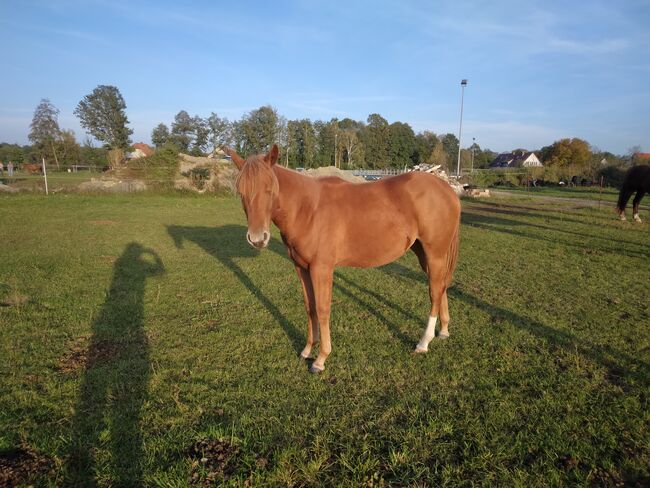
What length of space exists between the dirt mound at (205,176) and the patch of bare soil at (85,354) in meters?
18.7

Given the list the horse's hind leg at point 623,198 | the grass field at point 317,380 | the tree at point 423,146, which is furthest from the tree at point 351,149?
the grass field at point 317,380

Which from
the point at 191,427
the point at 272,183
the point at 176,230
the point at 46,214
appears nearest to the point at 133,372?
the point at 191,427

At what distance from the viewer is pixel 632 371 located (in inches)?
139

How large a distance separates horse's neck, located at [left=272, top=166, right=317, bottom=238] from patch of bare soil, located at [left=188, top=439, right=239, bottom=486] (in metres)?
1.92

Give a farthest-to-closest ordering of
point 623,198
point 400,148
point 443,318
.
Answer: point 400,148 → point 623,198 → point 443,318

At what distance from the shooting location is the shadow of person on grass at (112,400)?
2.34 m

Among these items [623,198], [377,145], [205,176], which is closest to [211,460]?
[623,198]

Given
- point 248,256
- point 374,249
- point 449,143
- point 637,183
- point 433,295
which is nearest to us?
point 374,249

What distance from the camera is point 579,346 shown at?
159 inches

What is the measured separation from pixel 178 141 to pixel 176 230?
65.3 m

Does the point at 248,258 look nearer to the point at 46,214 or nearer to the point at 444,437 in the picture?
the point at 444,437

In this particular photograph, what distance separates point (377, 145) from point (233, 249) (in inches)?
3080

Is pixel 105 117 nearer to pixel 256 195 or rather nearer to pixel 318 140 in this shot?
pixel 318 140

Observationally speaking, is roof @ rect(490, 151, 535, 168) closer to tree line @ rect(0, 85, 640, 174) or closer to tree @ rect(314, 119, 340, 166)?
tree line @ rect(0, 85, 640, 174)
